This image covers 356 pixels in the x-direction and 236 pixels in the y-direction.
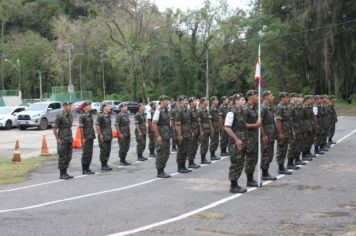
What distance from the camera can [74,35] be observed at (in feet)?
228

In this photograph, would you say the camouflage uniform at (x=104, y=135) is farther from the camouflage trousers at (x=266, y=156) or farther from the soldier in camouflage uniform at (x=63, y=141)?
the camouflage trousers at (x=266, y=156)

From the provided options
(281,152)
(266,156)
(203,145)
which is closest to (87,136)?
(203,145)

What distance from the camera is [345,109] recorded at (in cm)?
4372

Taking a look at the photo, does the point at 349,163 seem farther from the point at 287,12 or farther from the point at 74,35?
the point at 74,35

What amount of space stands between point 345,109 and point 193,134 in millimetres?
32029

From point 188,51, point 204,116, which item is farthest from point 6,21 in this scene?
point 204,116

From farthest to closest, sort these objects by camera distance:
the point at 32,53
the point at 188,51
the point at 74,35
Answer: the point at 32,53, the point at 74,35, the point at 188,51

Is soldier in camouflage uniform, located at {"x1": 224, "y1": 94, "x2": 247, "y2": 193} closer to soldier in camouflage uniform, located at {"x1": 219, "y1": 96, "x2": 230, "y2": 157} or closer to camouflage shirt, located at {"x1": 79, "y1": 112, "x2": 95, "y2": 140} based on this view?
camouflage shirt, located at {"x1": 79, "y1": 112, "x2": 95, "y2": 140}

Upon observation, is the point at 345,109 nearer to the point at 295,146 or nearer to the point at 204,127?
the point at 204,127

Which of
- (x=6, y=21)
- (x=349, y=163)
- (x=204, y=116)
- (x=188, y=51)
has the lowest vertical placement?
(x=349, y=163)

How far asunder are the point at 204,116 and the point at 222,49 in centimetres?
4251

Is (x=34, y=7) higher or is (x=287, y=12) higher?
(x=34, y=7)

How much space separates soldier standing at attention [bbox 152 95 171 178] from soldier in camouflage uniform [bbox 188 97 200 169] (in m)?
1.24

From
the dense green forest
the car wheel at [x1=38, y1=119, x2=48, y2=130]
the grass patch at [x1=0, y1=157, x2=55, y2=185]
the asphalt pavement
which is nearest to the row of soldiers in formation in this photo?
the asphalt pavement
